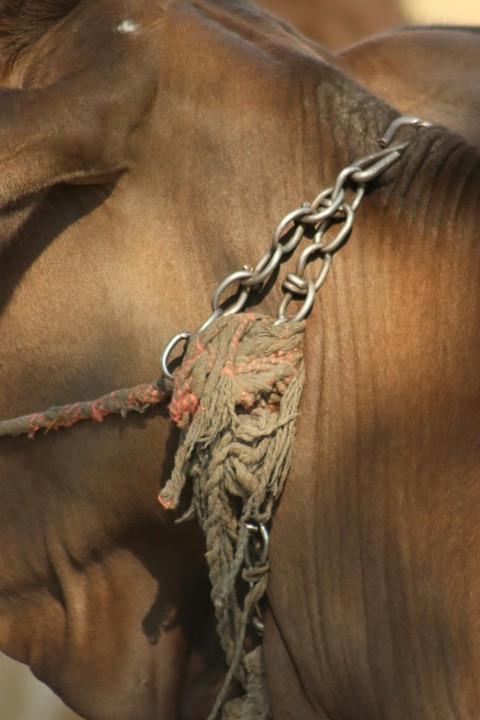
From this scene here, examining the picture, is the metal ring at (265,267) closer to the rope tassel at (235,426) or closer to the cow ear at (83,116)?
the rope tassel at (235,426)

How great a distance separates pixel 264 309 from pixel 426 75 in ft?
2.75

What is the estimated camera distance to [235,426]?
5.46 ft

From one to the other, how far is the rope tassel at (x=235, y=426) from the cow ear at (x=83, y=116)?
1.07ft

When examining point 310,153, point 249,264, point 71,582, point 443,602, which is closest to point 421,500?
point 443,602

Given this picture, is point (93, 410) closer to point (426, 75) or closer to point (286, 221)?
point (286, 221)

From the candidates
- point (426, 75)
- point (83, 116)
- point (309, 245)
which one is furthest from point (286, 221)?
point (426, 75)

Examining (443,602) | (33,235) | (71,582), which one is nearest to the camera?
(443,602)

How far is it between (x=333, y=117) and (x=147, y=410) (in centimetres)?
54

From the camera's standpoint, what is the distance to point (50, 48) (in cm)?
192

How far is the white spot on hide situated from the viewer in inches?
72.2

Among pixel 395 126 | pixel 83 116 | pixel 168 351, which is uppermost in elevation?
pixel 83 116

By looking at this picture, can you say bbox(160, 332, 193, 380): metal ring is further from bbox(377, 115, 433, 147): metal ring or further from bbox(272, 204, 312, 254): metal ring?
bbox(377, 115, 433, 147): metal ring

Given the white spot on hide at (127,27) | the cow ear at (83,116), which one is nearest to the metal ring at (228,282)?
the cow ear at (83,116)

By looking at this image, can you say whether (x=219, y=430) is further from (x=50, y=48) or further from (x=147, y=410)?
(x=50, y=48)
